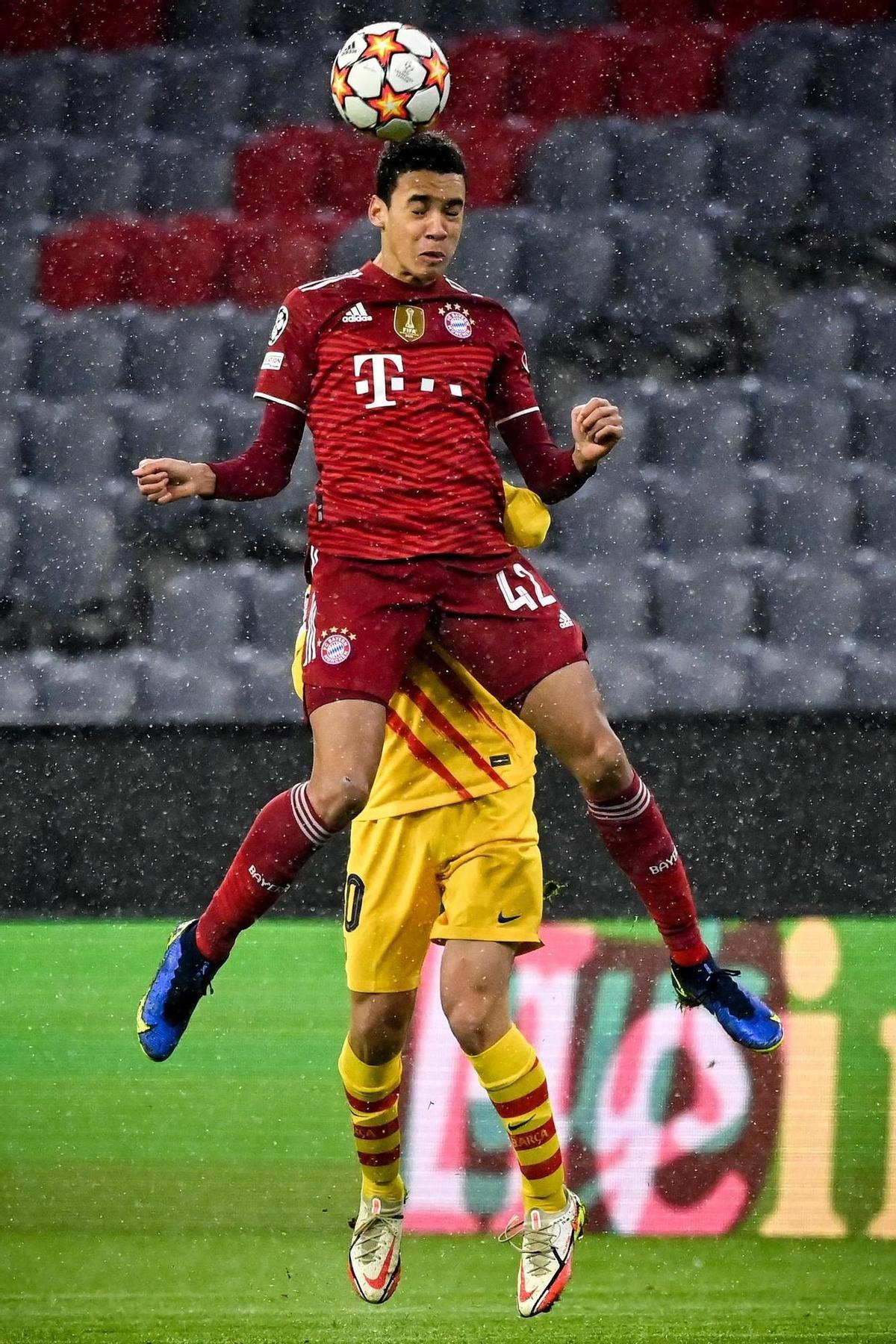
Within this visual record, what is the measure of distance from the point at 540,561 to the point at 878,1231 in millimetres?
1947

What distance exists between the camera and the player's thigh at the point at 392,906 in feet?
11.4

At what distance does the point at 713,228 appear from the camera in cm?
560

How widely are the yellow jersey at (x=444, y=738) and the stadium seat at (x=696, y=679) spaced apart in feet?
5.39

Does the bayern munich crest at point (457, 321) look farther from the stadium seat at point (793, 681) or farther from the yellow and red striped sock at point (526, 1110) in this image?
the stadium seat at point (793, 681)

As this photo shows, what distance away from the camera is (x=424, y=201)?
329 centimetres

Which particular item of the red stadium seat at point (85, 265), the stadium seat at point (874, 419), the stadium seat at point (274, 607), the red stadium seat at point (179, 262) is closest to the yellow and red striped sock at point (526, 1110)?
the stadium seat at point (274, 607)

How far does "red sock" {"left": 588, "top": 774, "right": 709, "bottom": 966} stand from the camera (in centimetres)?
338

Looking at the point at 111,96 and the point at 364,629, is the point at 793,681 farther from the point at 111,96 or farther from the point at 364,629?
the point at 111,96

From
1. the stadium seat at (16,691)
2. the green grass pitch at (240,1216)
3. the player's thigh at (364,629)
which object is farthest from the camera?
the stadium seat at (16,691)

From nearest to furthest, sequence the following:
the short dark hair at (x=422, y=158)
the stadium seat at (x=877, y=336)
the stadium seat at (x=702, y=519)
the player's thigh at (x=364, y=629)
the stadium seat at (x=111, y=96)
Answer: the player's thigh at (x=364, y=629) → the short dark hair at (x=422, y=158) → the stadium seat at (x=702, y=519) → the stadium seat at (x=877, y=336) → the stadium seat at (x=111, y=96)

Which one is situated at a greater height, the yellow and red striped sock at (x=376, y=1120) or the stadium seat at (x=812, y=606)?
the stadium seat at (x=812, y=606)

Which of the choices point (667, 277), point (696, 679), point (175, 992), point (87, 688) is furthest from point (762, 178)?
point (175, 992)

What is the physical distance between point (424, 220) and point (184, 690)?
→ 217cm

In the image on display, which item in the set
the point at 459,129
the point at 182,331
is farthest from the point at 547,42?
the point at 182,331
